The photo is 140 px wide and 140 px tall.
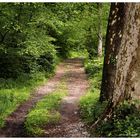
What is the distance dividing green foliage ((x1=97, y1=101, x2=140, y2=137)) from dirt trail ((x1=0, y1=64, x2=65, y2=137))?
2.96 meters

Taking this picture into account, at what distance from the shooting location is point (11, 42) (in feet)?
61.9

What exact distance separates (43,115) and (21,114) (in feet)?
4.62

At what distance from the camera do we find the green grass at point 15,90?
15.2 meters

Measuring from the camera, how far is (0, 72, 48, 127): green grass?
49.8 ft

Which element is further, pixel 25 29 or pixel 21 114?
pixel 25 29

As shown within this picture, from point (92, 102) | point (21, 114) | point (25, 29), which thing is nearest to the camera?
point (21, 114)

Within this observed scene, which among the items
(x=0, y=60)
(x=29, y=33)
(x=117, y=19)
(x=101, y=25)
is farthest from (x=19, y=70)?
(x=101, y=25)

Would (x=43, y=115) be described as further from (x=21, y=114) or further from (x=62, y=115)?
(x=21, y=114)

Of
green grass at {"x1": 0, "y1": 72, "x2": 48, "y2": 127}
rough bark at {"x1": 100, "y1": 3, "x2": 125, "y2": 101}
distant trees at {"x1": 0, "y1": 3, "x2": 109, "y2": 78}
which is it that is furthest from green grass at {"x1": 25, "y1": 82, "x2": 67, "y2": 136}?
distant trees at {"x1": 0, "y1": 3, "x2": 109, "y2": 78}

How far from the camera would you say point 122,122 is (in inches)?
373

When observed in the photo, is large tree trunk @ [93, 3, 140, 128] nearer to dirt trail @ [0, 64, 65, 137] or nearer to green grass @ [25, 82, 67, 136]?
green grass @ [25, 82, 67, 136]

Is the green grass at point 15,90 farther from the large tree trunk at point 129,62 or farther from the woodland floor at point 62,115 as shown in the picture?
the large tree trunk at point 129,62

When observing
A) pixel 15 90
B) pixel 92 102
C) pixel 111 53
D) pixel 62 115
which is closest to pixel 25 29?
pixel 15 90

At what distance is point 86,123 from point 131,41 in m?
3.46
